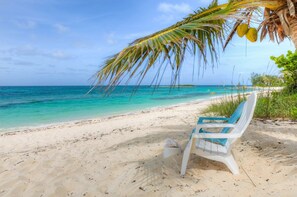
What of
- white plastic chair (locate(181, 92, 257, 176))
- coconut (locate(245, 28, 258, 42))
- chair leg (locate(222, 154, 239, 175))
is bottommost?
chair leg (locate(222, 154, 239, 175))

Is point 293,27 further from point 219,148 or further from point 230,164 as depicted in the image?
point 230,164

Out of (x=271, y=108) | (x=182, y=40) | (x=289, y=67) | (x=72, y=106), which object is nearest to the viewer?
(x=182, y=40)

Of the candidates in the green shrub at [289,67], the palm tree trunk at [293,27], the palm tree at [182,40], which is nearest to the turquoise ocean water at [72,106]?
the palm tree at [182,40]

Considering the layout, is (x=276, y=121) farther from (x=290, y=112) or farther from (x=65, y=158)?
(x=65, y=158)

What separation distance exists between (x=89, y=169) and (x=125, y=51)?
2.07m

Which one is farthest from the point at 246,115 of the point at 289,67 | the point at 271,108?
the point at 289,67

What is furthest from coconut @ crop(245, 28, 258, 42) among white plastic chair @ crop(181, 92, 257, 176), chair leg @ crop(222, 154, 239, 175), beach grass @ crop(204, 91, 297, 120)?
beach grass @ crop(204, 91, 297, 120)

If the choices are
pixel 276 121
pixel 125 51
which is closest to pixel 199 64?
pixel 125 51

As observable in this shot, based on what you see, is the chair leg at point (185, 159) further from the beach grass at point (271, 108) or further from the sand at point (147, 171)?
the beach grass at point (271, 108)

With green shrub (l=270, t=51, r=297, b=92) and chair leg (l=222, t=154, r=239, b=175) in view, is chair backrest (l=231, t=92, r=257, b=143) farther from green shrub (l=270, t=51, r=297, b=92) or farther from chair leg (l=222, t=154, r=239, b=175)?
green shrub (l=270, t=51, r=297, b=92)

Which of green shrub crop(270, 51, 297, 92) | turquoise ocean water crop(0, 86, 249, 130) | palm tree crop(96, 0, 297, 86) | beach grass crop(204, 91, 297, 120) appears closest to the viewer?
palm tree crop(96, 0, 297, 86)

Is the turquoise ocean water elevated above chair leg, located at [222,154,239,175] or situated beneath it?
situated beneath

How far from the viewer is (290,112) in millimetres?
6879

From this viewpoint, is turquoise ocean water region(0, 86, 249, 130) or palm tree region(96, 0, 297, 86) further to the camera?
turquoise ocean water region(0, 86, 249, 130)
